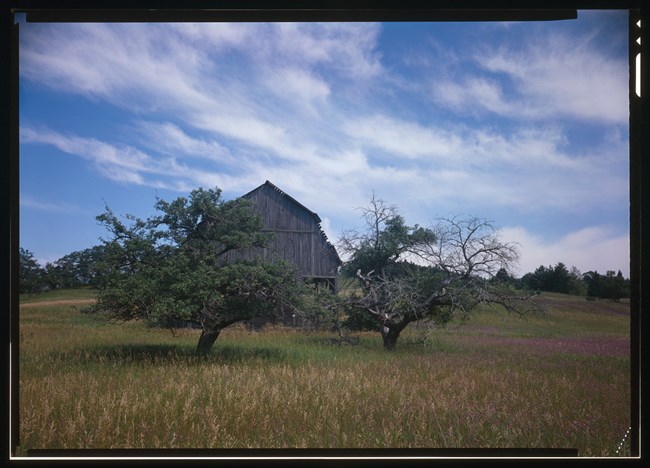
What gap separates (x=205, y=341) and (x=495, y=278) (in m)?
4.08

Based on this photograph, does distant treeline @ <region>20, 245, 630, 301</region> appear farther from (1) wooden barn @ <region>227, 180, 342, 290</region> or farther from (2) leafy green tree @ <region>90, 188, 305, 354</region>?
(1) wooden barn @ <region>227, 180, 342, 290</region>

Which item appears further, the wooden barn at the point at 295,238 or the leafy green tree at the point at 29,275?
the wooden barn at the point at 295,238

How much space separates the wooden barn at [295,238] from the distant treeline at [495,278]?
1.88 metres

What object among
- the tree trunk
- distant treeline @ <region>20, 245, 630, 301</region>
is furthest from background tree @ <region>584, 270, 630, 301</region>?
the tree trunk

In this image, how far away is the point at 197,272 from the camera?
581 centimetres

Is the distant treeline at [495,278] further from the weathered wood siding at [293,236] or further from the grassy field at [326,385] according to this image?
the weathered wood siding at [293,236]

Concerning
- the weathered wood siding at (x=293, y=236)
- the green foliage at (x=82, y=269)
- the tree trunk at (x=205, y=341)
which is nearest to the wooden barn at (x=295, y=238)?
the weathered wood siding at (x=293, y=236)

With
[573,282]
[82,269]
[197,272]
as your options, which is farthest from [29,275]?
[573,282]

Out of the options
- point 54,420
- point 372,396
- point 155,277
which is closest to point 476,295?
point 372,396

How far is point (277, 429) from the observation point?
14.6 feet

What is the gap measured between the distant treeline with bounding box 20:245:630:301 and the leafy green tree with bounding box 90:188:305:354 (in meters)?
0.16

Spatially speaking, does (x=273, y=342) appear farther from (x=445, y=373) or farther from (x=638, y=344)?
(x=638, y=344)

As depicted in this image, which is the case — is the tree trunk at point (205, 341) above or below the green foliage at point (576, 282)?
below

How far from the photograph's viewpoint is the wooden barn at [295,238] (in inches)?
223
